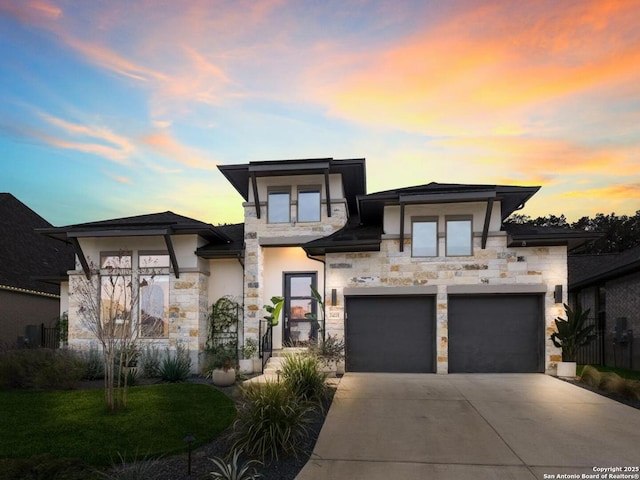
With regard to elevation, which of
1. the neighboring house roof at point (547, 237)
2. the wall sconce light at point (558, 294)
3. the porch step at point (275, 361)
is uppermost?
the neighboring house roof at point (547, 237)

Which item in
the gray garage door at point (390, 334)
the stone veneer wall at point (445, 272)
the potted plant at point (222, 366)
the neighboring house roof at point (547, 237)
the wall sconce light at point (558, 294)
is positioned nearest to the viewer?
the potted plant at point (222, 366)

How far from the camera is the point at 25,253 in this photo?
65.9 feet

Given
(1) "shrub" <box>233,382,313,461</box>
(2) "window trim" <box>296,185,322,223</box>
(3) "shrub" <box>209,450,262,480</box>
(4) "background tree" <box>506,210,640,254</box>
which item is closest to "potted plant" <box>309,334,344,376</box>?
(2) "window trim" <box>296,185,322,223</box>

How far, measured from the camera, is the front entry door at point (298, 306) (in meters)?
14.6

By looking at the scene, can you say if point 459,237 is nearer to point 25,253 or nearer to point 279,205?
point 279,205

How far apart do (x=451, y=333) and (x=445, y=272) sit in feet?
5.70

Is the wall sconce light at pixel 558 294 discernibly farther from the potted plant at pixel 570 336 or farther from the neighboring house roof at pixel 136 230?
the neighboring house roof at pixel 136 230

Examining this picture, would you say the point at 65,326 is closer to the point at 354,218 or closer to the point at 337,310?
the point at 337,310

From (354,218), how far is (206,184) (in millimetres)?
6942

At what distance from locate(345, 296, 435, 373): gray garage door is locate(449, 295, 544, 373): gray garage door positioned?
2.35ft

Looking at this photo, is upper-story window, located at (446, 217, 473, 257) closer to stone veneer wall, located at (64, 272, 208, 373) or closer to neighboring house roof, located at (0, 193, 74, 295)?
stone veneer wall, located at (64, 272, 208, 373)

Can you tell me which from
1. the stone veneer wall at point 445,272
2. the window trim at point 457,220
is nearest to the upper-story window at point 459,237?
the window trim at point 457,220

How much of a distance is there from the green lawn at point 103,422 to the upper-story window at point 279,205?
6.00 m

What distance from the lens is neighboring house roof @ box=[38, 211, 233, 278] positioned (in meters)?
13.7
